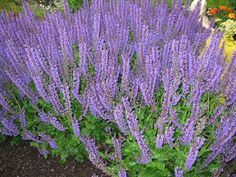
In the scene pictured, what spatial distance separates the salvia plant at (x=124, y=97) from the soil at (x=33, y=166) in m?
0.14

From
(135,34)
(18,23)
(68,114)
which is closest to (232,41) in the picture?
(135,34)

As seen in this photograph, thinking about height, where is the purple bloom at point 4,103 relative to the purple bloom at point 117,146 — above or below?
below

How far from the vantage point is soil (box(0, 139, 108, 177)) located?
354cm

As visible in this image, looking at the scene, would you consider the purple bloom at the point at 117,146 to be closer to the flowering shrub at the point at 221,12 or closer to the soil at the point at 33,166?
the soil at the point at 33,166

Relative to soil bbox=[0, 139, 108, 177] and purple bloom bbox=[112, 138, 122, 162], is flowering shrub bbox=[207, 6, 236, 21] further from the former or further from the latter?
purple bloom bbox=[112, 138, 122, 162]

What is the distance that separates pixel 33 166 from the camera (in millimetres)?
3662

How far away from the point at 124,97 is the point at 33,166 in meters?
1.56

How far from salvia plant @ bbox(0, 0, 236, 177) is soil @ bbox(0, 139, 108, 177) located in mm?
139

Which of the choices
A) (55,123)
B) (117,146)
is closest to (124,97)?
(117,146)

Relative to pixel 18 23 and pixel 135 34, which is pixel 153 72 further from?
pixel 18 23

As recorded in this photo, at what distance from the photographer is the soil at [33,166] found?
3537mm

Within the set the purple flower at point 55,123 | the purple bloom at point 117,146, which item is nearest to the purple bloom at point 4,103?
the purple flower at point 55,123

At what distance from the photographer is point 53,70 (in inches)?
118

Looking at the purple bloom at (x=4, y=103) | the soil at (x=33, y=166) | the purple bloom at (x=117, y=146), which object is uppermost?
the purple bloom at (x=117, y=146)
